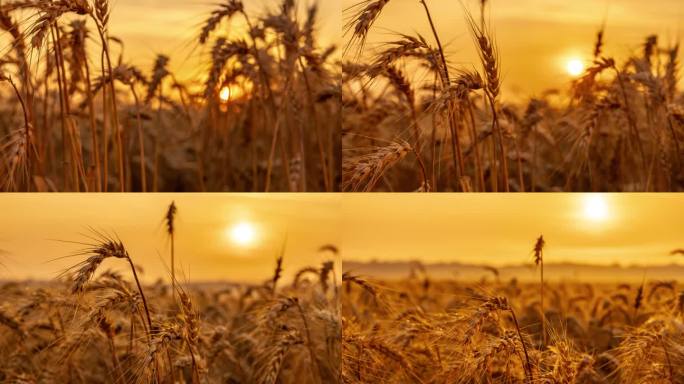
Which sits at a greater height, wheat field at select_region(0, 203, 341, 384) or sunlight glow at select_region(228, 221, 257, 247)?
sunlight glow at select_region(228, 221, 257, 247)

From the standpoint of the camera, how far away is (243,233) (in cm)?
291

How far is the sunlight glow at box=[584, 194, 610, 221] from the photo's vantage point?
290 centimetres

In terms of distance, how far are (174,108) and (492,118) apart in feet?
3.32

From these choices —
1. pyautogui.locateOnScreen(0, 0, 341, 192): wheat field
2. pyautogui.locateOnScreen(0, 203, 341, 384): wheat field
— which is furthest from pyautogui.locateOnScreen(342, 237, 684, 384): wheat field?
pyautogui.locateOnScreen(0, 0, 341, 192): wheat field

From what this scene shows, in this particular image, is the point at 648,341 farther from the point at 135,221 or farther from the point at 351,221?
the point at 135,221

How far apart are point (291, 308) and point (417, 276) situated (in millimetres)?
434

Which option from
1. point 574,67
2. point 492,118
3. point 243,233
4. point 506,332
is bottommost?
point 506,332

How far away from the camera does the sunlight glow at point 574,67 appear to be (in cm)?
291

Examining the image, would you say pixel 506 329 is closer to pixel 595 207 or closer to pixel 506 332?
pixel 506 332

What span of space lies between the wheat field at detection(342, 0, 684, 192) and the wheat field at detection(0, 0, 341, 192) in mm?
126

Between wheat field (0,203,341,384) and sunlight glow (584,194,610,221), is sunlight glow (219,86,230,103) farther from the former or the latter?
sunlight glow (584,194,610,221)

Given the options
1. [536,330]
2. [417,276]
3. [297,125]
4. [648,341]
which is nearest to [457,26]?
[297,125]

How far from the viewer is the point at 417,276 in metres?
2.88

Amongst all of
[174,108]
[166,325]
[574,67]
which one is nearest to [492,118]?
[574,67]
